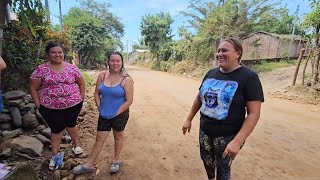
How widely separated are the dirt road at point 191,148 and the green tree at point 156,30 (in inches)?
954

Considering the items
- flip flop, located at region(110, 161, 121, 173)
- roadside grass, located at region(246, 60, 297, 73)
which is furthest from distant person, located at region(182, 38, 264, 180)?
roadside grass, located at region(246, 60, 297, 73)

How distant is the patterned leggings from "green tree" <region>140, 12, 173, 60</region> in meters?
28.7

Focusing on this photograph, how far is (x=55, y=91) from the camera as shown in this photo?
10.9 feet

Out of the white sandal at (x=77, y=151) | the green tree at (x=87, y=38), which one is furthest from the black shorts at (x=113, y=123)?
the green tree at (x=87, y=38)

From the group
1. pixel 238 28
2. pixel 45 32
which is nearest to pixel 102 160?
pixel 45 32

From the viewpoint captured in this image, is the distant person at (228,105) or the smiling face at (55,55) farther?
the smiling face at (55,55)

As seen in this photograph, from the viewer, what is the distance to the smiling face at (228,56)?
220 cm

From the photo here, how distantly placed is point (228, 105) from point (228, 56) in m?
0.41

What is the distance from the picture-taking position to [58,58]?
132 inches

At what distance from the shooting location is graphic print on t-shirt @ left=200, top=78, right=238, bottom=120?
2.18 m

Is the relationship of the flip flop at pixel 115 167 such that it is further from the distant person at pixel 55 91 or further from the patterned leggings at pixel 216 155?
the patterned leggings at pixel 216 155

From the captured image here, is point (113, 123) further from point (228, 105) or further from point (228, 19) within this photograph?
point (228, 19)

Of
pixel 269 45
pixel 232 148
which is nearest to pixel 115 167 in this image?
pixel 232 148

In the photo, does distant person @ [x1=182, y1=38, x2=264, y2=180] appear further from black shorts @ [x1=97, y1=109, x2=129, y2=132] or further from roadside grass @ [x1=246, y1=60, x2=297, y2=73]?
roadside grass @ [x1=246, y1=60, x2=297, y2=73]
